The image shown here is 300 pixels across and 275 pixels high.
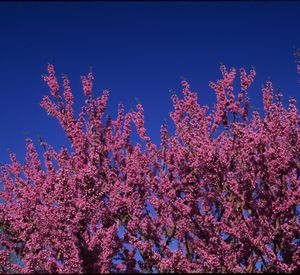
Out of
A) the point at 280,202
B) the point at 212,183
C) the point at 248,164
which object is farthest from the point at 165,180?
the point at 280,202

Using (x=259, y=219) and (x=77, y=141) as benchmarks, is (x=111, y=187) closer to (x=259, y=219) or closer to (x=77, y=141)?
(x=77, y=141)

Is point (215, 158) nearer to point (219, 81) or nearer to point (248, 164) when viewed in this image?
point (248, 164)

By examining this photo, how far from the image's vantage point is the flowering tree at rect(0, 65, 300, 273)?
11.9 meters

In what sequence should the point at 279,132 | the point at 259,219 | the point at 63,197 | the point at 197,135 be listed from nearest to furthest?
the point at 63,197, the point at 259,219, the point at 279,132, the point at 197,135

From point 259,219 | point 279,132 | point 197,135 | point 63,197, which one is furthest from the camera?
point 197,135

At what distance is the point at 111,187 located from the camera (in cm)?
1419

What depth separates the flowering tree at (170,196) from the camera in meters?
11.9

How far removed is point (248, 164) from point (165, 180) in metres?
2.71

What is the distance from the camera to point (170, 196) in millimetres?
13844

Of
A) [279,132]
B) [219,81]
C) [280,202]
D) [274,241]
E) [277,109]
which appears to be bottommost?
[274,241]

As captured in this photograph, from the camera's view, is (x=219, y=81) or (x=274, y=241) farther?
(x=219, y=81)

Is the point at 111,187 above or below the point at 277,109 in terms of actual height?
below

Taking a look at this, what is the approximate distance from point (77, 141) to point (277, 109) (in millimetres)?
6783

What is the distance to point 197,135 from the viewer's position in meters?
15.0
